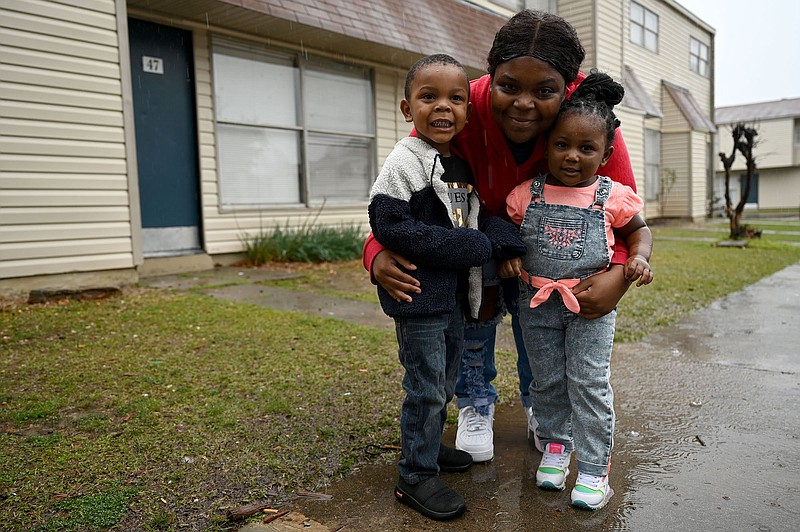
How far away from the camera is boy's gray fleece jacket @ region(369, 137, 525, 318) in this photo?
198 centimetres

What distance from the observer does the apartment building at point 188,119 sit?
562 centimetres

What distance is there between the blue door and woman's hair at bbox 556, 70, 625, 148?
621cm

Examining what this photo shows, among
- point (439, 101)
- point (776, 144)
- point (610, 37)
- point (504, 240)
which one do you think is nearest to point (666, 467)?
point (504, 240)

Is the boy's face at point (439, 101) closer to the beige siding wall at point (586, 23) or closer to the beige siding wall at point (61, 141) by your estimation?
the beige siding wall at point (61, 141)

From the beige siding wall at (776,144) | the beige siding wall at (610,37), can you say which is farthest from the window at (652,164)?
the beige siding wall at (776,144)

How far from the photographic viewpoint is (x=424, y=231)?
Result: 197 centimetres

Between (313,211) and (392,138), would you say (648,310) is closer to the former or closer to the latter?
(313,211)

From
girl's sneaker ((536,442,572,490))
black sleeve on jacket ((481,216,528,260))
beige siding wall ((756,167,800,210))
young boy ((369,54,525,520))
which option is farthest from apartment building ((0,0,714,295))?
beige siding wall ((756,167,800,210))

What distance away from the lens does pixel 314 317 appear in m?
4.99

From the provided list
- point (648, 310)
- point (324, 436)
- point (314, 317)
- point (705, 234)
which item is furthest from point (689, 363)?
point (705, 234)

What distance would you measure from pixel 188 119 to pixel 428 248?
648 centimetres

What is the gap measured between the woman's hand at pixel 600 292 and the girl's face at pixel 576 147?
346 mm

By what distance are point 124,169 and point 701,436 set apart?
5.66 metres

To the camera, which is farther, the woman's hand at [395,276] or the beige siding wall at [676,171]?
the beige siding wall at [676,171]
